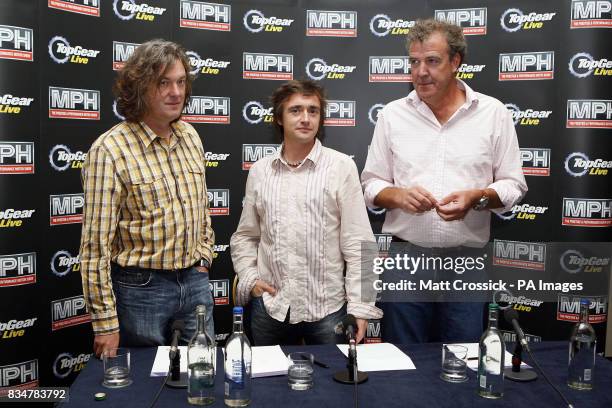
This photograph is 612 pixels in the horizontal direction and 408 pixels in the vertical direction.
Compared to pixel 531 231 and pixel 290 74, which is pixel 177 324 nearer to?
→ pixel 290 74

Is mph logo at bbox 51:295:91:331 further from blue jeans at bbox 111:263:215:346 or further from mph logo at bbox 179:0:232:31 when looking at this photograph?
mph logo at bbox 179:0:232:31

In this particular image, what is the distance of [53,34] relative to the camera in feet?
10.6

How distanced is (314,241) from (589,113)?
238cm

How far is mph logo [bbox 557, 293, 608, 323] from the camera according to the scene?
3689 millimetres

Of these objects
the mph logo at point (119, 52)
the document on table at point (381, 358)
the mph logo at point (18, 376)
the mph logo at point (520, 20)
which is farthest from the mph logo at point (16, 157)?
the mph logo at point (520, 20)

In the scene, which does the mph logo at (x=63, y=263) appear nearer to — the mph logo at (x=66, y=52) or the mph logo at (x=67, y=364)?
the mph logo at (x=67, y=364)

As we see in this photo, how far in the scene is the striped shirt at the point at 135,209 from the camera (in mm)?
2035

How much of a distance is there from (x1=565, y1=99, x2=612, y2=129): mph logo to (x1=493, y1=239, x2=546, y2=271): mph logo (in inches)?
34.0

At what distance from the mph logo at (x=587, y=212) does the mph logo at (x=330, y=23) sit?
76.0 inches

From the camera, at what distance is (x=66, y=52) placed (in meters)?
3.29

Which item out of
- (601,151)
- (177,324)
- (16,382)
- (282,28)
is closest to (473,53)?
(601,151)

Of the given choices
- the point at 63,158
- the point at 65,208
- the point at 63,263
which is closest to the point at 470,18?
the point at 63,158

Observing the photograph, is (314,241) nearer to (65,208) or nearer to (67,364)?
(65,208)

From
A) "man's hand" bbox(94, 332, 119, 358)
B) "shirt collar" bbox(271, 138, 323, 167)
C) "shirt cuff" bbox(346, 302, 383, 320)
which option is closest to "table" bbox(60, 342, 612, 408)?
"man's hand" bbox(94, 332, 119, 358)
